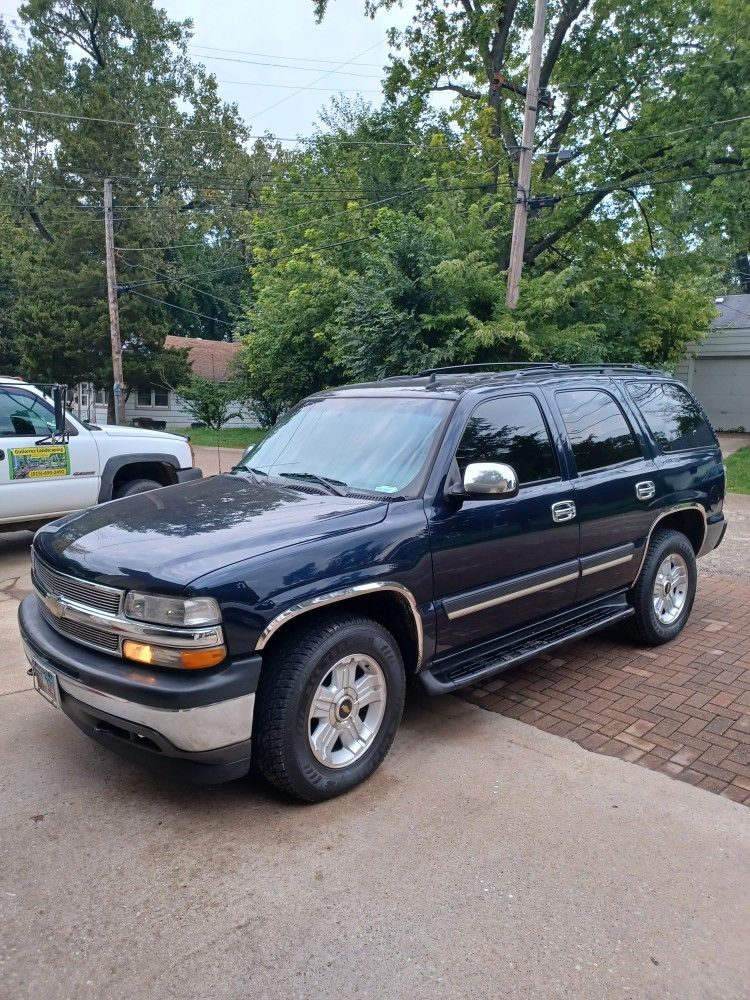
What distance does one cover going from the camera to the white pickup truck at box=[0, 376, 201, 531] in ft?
23.6

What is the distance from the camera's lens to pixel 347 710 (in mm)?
3223

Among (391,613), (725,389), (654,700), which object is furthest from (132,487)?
(725,389)

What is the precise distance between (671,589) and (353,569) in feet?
10.3

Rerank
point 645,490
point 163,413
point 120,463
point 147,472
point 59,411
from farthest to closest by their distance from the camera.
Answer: point 163,413, point 147,472, point 120,463, point 59,411, point 645,490

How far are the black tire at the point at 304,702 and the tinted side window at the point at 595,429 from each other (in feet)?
6.45

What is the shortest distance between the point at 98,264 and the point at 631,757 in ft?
105

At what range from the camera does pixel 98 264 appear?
100 feet

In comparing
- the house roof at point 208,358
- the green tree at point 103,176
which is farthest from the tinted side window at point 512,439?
the house roof at point 208,358

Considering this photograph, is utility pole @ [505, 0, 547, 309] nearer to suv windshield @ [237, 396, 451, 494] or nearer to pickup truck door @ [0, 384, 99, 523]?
pickup truck door @ [0, 384, 99, 523]

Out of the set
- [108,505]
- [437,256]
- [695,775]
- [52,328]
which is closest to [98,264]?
[52,328]

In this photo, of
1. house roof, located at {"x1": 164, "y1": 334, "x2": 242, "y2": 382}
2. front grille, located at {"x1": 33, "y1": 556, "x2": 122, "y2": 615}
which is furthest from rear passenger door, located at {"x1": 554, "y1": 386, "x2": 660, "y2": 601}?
house roof, located at {"x1": 164, "y1": 334, "x2": 242, "y2": 382}

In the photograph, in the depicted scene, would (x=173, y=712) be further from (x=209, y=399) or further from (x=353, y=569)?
(x=209, y=399)

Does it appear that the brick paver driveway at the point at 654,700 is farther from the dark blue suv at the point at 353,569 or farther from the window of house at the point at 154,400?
the window of house at the point at 154,400

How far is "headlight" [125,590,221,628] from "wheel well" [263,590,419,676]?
1.72 feet
